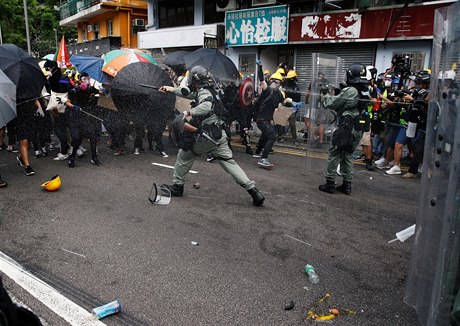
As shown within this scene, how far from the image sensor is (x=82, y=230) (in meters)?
4.26

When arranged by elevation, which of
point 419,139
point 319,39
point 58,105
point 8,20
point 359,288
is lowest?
point 359,288

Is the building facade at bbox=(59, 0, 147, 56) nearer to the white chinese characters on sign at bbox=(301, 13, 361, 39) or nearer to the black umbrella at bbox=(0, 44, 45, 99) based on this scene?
the white chinese characters on sign at bbox=(301, 13, 361, 39)

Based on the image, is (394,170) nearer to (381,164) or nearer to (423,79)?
(381,164)

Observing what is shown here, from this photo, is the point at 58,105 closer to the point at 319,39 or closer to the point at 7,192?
the point at 7,192

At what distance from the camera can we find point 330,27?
12.8 meters

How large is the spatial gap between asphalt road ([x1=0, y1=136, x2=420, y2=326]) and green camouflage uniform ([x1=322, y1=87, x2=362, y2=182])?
1.06 ft

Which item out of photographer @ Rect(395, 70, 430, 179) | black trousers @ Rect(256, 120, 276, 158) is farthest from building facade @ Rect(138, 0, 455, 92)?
black trousers @ Rect(256, 120, 276, 158)

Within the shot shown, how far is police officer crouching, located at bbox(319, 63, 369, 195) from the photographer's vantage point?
216 inches

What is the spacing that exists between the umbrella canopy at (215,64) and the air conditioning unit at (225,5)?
7.26m

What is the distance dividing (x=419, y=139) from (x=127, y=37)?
21.4 m

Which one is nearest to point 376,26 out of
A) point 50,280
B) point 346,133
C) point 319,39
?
point 319,39

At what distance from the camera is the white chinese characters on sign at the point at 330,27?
12.3 m

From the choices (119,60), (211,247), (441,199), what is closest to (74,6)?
(119,60)

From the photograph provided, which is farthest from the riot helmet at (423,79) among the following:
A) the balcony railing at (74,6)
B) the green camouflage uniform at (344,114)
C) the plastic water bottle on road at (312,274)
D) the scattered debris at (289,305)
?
the balcony railing at (74,6)
